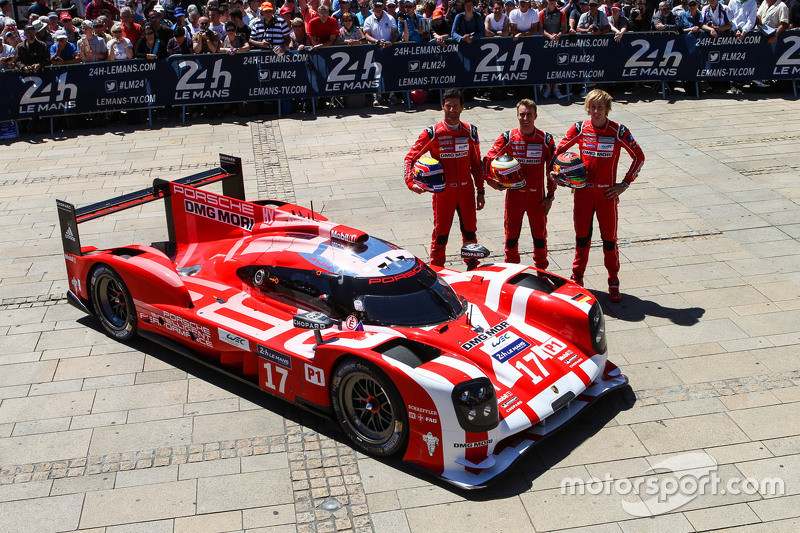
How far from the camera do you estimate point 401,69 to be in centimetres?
1692

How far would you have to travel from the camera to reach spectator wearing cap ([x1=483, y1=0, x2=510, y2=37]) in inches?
680

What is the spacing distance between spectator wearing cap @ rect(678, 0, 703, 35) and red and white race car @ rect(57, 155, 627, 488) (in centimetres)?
1140

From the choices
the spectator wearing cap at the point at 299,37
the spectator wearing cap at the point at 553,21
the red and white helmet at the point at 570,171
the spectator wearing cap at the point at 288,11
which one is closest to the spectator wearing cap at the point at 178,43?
the spectator wearing cap at the point at 288,11

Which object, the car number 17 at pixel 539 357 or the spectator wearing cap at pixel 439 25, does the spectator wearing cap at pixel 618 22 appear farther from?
the car number 17 at pixel 539 357

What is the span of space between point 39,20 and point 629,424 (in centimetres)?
1432

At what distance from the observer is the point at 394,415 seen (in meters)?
6.12

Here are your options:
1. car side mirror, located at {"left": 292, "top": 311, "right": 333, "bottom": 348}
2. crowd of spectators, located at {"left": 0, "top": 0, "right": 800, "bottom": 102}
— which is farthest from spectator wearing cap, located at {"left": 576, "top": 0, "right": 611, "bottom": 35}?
car side mirror, located at {"left": 292, "top": 311, "right": 333, "bottom": 348}

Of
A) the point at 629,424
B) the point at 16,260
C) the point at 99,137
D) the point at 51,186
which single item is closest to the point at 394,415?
the point at 629,424

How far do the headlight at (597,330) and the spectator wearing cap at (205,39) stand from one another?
11547 millimetres

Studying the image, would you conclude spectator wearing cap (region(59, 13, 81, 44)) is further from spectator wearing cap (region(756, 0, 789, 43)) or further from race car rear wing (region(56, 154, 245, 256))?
spectator wearing cap (region(756, 0, 789, 43))

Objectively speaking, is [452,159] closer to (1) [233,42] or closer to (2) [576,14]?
(1) [233,42]

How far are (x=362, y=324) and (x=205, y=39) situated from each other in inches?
442

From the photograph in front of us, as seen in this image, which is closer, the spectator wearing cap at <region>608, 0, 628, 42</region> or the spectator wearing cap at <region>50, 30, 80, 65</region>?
the spectator wearing cap at <region>50, 30, 80, 65</region>

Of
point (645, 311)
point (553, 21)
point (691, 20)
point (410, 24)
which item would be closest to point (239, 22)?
point (410, 24)
